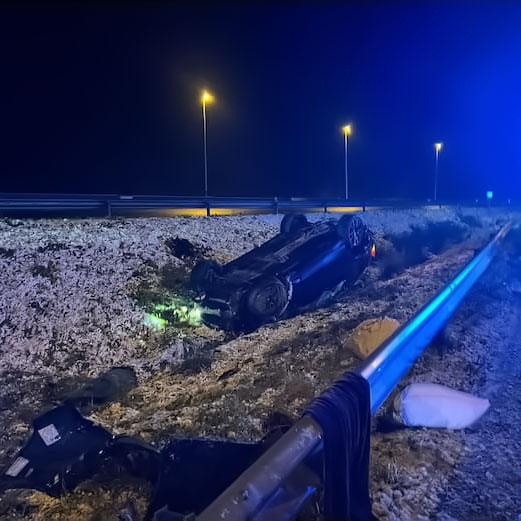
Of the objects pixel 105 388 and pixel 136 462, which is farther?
pixel 105 388

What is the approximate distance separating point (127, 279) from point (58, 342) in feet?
5.64

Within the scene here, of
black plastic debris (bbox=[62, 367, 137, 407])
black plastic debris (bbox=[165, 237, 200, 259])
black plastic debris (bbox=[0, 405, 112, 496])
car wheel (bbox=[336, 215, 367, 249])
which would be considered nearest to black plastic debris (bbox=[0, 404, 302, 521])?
black plastic debris (bbox=[0, 405, 112, 496])

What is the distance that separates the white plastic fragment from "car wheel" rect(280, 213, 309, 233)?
536 cm

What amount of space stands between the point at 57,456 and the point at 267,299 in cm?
379

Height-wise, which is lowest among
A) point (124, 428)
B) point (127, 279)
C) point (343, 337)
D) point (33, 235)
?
point (124, 428)

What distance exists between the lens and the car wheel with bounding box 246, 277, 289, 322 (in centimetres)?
621

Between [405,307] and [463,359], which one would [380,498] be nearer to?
[463,359]

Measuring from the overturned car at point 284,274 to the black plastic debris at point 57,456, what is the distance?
3.05 metres

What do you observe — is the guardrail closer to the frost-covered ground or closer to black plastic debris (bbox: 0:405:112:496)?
the frost-covered ground

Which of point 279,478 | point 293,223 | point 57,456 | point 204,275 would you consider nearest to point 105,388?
point 57,456

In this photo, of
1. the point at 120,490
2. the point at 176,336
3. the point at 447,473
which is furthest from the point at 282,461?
the point at 176,336

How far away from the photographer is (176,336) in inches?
234

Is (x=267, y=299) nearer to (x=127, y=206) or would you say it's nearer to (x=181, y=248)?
(x=181, y=248)

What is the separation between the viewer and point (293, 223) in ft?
27.9
